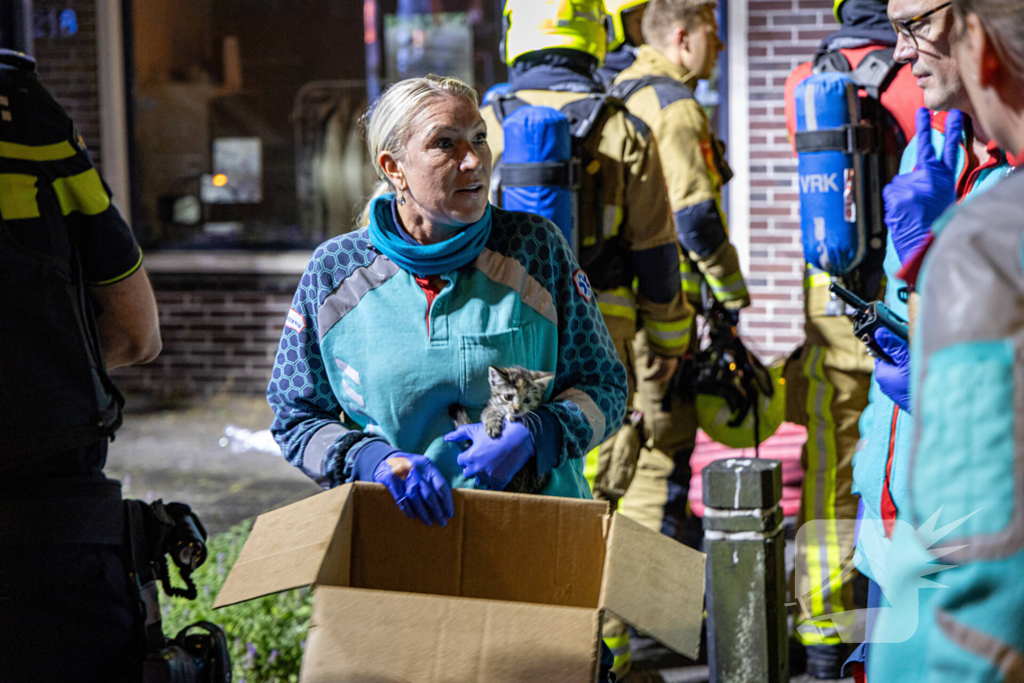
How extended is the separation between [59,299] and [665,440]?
8.35ft

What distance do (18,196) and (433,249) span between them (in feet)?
3.15

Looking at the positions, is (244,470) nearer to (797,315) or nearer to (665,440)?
(665,440)

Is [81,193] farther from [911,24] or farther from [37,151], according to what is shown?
[911,24]

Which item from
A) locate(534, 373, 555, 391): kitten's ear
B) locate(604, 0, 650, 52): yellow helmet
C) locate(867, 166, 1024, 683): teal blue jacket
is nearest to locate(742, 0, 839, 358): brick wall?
locate(604, 0, 650, 52): yellow helmet

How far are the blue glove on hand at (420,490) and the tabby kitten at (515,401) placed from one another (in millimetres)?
203

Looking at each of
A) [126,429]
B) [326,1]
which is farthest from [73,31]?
[126,429]

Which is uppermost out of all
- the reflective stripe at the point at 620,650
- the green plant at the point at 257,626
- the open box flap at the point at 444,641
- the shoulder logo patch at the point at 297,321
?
the shoulder logo patch at the point at 297,321

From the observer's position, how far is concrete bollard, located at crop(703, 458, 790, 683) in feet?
9.52

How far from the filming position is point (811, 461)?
3.81 m

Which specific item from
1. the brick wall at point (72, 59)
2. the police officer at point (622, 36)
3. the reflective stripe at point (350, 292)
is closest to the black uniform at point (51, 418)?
the reflective stripe at point (350, 292)

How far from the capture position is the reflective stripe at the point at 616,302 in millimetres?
3764

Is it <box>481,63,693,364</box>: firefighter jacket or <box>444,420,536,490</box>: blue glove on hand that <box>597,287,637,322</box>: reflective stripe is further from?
<box>444,420,536,490</box>: blue glove on hand

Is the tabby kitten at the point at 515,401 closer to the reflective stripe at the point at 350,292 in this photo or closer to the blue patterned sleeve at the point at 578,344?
the blue patterned sleeve at the point at 578,344

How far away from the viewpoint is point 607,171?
3.64m
